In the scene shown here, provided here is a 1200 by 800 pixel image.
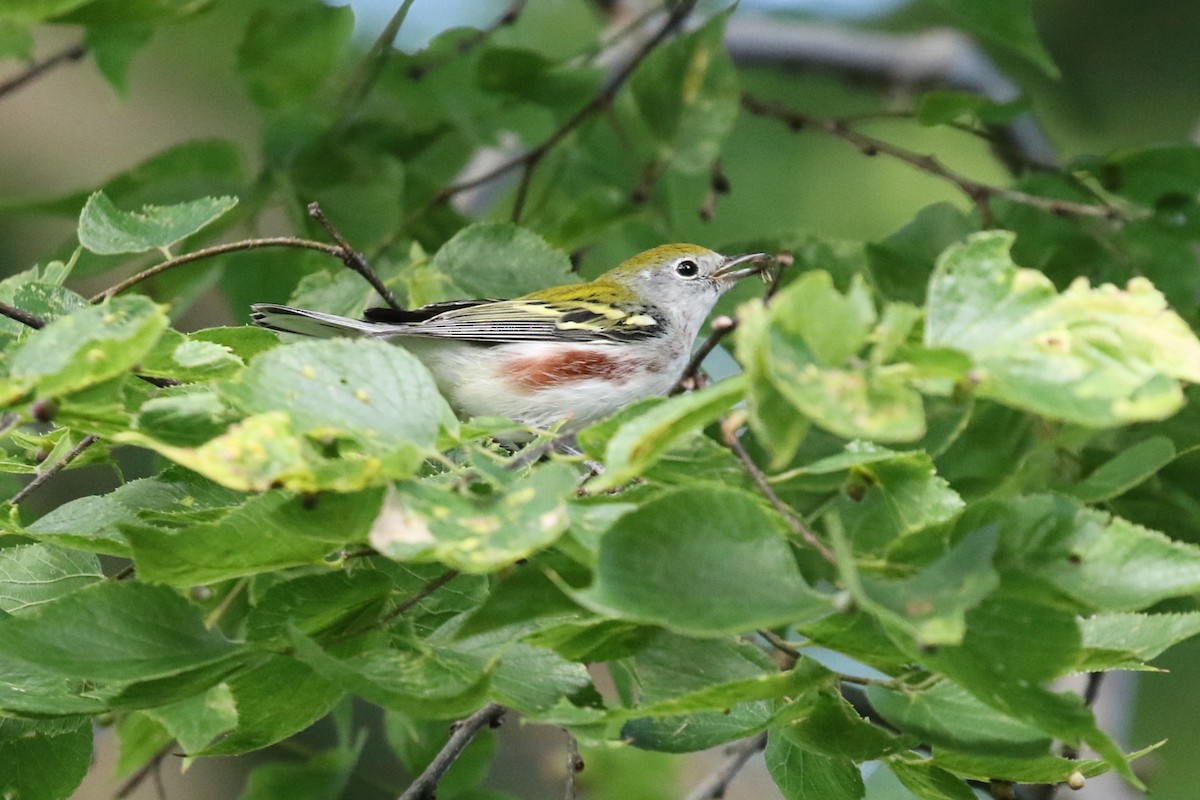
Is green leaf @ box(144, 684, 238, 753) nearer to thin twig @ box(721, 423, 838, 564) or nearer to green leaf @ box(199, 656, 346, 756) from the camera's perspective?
green leaf @ box(199, 656, 346, 756)

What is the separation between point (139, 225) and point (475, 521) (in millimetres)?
1106

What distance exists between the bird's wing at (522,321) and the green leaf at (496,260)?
→ 0.25 ft

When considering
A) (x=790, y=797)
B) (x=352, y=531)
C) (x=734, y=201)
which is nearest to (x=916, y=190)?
(x=734, y=201)

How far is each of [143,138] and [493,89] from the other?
7120 mm

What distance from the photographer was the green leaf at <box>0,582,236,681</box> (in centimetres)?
153

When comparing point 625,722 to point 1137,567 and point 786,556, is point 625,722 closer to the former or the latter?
point 786,556

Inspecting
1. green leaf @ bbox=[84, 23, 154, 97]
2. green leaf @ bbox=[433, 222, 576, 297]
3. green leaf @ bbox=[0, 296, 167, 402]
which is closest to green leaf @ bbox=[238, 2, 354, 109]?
green leaf @ bbox=[84, 23, 154, 97]

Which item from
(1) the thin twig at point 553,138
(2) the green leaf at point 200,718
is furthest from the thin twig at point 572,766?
(1) the thin twig at point 553,138

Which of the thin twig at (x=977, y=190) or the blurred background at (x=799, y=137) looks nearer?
the thin twig at (x=977, y=190)

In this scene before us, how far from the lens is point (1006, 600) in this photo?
1309 mm

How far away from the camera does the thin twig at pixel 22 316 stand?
1837 millimetres

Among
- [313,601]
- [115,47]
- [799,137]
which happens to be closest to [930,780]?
[313,601]

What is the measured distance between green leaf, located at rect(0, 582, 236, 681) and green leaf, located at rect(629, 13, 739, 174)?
92.4 inches

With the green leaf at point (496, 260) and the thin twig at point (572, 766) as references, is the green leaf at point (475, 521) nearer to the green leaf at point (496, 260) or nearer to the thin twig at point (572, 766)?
the thin twig at point (572, 766)
